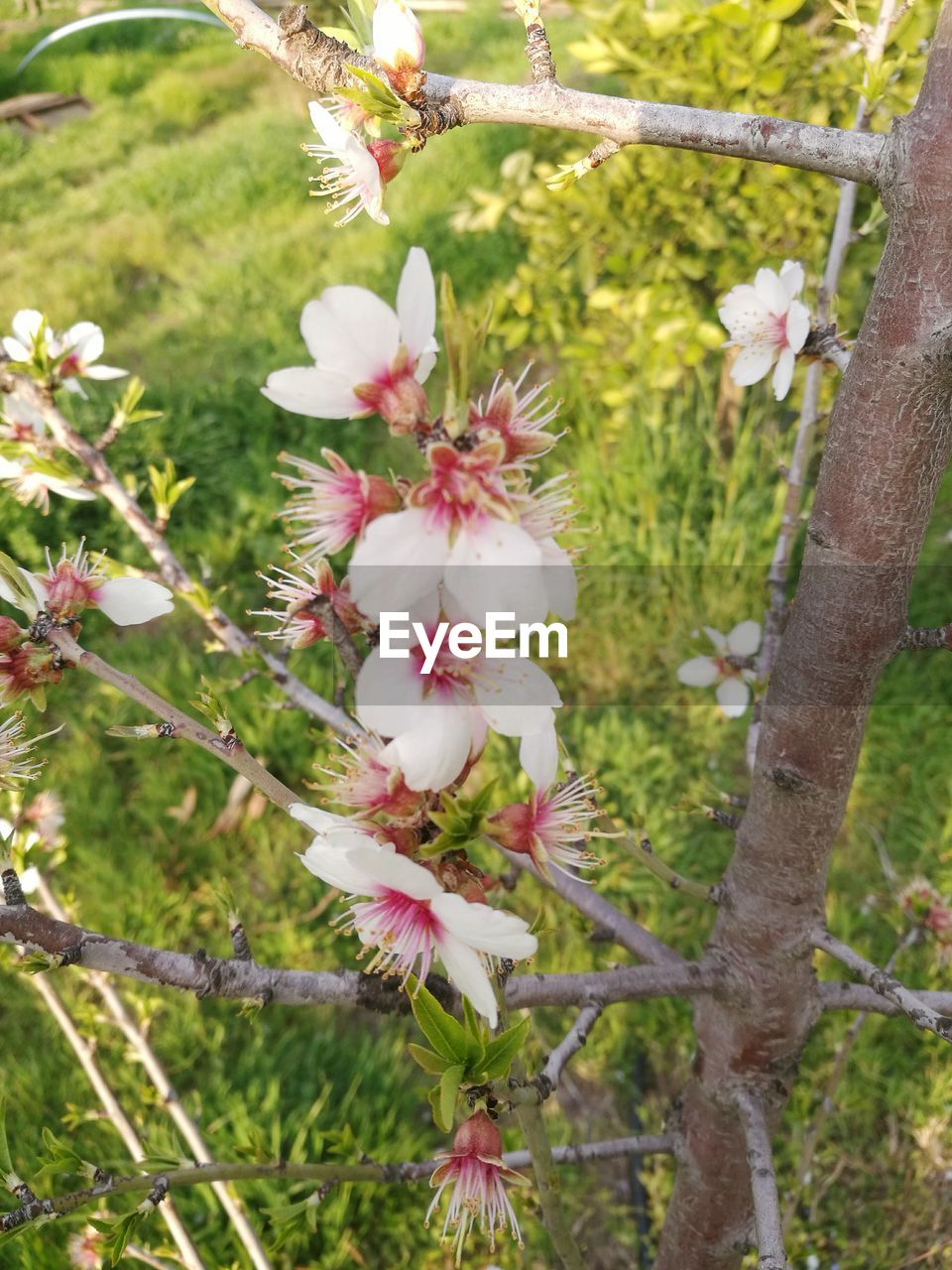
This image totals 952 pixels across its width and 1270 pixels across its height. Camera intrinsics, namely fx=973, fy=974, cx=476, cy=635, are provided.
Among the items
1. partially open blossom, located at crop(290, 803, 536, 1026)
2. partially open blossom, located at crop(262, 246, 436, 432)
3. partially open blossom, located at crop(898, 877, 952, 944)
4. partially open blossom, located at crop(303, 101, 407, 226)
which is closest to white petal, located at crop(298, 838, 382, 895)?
partially open blossom, located at crop(290, 803, 536, 1026)

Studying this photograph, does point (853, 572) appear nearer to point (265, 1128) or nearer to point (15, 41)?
point (265, 1128)

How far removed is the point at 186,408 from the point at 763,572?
218cm

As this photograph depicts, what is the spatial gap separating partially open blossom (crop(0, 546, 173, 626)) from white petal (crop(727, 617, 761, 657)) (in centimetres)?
109

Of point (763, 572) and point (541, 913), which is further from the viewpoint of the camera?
point (763, 572)

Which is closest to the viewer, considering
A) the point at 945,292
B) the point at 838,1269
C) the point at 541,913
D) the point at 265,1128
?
the point at 541,913

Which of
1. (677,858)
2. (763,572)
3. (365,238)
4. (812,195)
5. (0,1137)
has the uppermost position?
(812,195)

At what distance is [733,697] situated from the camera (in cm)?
148

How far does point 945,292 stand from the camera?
757mm

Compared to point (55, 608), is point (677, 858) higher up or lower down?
lower down

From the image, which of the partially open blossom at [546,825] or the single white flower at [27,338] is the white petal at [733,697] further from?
the single white flower at [27,338]

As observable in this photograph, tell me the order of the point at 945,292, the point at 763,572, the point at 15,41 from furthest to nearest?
the point at 15,41 → the point at 763,572 → the point at 945,292

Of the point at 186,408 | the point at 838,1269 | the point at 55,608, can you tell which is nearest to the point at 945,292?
the point at 55,608

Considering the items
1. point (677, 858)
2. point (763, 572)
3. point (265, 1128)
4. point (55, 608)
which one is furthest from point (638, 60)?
point (265, 1128)

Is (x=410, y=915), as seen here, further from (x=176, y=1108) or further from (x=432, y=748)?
(x=176, y=1108)
